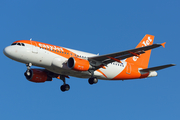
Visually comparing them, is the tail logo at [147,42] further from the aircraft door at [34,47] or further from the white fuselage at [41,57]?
the aircraft door at [34,47]

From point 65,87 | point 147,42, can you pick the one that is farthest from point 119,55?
point 147,42

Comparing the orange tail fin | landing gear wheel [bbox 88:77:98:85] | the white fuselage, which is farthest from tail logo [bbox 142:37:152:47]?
landing gear wheel [bbox 88:77:98:85]

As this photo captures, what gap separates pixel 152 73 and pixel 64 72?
1371 cm

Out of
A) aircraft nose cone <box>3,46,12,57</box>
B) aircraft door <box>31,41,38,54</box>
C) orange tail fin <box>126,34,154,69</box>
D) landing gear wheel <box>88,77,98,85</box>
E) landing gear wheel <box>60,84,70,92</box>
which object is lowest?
landing gear wheel <box>88,77,98,85</box>

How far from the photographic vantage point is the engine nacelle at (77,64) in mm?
37138

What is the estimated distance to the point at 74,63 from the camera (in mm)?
37062

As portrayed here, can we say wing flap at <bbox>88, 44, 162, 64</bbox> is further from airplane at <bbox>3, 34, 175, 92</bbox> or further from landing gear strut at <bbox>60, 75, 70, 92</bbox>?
landing gear strut at <bbox>60, 75, 70, 92</bbox>

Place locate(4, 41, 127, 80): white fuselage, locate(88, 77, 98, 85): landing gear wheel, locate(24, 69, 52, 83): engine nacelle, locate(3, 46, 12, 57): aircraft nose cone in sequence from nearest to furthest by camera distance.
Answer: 1. locate(3, 46, 12, 57): aircraft nose cone
2. locate(4, 41, 127, 80): white fuselage
3. locate(88, 77, 98, 85): landing gear wheel
4. locate(24, 69, 52, 83): engine nacelle

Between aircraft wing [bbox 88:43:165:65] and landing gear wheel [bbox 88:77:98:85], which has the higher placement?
aircraft wing [bbox 88:43:165:65]

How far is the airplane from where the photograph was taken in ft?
119

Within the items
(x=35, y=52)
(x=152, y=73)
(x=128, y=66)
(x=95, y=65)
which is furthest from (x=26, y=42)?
(x=152, y=73)

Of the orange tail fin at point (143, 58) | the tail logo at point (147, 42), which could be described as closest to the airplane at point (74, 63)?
the orange tail fin at point (143, 58)

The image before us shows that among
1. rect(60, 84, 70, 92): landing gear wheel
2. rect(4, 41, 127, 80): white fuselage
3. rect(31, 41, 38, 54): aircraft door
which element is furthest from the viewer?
rect(60, 84, 70, 92): landing gear wheel

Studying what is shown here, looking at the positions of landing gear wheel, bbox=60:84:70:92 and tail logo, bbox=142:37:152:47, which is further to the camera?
tail logo, bbox=142:37:152:47
